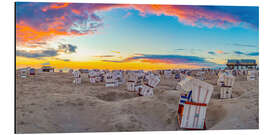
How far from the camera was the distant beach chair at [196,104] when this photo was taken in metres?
5.23

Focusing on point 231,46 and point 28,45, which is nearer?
point 28,45

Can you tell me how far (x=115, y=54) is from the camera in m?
9.44

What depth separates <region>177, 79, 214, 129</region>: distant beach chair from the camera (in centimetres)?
523

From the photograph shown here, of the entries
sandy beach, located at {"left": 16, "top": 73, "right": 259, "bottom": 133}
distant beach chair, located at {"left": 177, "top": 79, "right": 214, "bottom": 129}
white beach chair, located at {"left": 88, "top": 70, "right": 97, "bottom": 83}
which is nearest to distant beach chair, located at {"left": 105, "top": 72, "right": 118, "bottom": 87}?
white beach chair, located at {"left": 88, "top": 70, "right": 97, "bottom": 83}

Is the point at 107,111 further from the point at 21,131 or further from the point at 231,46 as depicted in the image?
the point at 231,46

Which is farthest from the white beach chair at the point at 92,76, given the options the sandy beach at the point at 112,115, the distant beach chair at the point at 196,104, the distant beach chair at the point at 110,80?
the distant beach chair at the point at 196,104

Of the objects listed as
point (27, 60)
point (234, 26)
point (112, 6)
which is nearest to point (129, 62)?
point (112, 6)

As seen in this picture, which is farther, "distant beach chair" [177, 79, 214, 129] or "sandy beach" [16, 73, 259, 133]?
"sandy beach" [16, 73, 259, 133]

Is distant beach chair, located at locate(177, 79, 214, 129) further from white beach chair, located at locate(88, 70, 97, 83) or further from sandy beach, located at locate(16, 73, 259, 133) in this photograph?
white beach chair, located at locate(88, 70, 97, 83)

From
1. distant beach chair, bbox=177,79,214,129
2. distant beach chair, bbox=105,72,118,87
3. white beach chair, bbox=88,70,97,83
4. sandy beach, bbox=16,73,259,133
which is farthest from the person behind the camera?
white beach chair, bbox=88,70,97,83

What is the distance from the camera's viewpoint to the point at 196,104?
5426 millimetres

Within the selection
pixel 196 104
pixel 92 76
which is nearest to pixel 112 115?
pixel 196 104

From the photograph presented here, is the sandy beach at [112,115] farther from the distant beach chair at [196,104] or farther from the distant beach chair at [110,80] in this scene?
the distant beach chair at [110,80]
